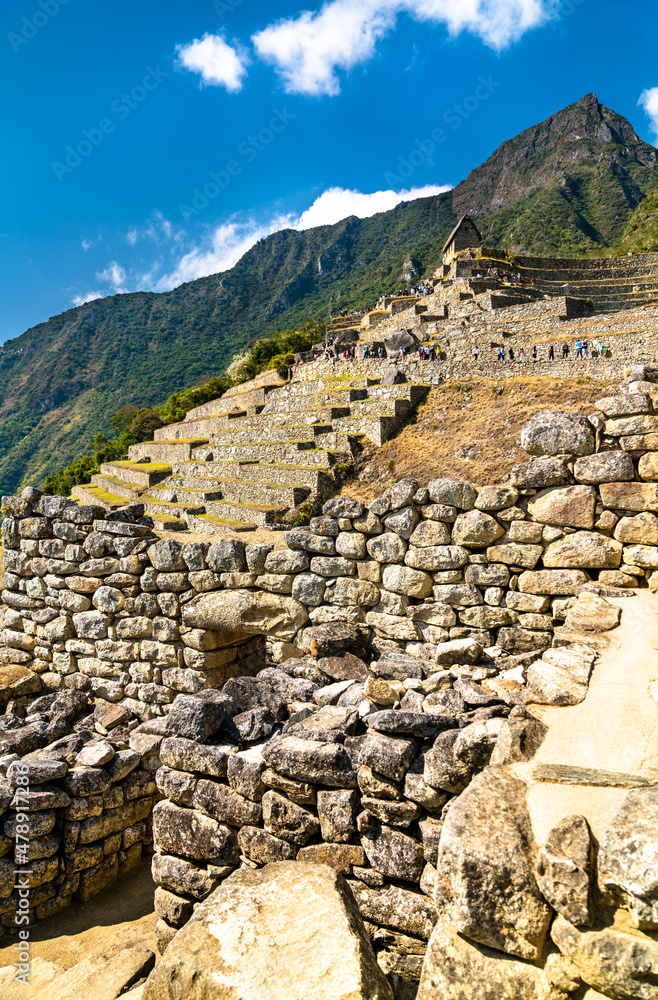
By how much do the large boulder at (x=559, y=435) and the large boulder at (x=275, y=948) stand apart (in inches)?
163

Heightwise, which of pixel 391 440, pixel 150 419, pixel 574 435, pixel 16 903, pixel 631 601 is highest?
pixel 150 419

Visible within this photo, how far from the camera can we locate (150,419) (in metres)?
54.0

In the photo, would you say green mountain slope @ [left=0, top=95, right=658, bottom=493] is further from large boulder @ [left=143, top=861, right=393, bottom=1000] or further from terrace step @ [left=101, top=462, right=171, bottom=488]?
large boulder @ [left=143, top=861, right=393, bottom=1000]

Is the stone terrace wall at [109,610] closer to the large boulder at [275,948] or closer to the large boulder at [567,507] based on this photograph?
the large boulder at [567,507]

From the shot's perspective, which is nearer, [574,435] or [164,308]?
[574,435]

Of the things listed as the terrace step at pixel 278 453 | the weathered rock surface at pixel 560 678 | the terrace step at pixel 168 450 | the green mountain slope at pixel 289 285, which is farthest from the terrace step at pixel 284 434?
the green mountain slope at pixel 289 285

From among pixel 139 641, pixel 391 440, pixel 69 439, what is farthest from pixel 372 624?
pixel 69 439

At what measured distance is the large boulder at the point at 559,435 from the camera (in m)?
5.18

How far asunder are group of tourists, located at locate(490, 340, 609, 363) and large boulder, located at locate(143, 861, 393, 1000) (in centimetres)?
1883

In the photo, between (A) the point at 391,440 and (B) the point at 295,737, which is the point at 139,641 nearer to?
(B) the point at 295,737

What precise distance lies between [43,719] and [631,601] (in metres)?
7.11

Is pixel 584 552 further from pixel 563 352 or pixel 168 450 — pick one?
pixel 168 450

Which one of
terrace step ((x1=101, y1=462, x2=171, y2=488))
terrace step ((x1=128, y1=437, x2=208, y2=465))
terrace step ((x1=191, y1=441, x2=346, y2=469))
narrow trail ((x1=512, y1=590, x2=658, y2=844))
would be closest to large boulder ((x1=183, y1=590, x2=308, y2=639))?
narrow trail ((x1=512, y1=590, x2=658, y2=844))

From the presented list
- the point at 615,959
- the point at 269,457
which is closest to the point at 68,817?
the point at 615,959
